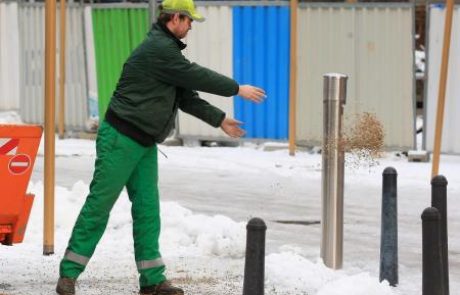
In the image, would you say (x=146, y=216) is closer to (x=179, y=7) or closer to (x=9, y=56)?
(x=179, y=7)

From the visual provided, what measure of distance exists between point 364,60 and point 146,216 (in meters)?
8.34

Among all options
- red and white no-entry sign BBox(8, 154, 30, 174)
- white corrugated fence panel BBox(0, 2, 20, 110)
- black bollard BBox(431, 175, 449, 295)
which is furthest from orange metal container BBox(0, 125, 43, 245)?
white corrugated fence panel BBox(0, 2, 20, 110)

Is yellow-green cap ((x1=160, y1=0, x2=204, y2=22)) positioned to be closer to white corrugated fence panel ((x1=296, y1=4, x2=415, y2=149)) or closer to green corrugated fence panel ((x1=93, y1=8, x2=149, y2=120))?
white corrugated fence panel ((x1=296, y1=4, x2=415, y2=149))

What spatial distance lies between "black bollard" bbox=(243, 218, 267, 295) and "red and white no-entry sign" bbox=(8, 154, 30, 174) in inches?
80.3

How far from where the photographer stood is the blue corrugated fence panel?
16281 millimetres

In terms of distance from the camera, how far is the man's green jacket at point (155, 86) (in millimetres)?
7641

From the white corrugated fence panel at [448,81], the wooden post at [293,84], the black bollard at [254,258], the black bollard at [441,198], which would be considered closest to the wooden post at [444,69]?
the white corrugated fence panel at [448,81]

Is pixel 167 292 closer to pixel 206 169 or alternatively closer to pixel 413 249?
pixel 413 249

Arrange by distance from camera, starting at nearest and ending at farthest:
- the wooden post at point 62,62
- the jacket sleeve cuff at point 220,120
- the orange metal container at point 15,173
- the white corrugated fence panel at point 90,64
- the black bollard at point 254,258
Result: the black bollard at point 254,258
the orange metal container at point 15,173
the jacket sleeve cuff at point 220,120
the wooden post at point 62,62
the white corrugated fence panel at point 90,64

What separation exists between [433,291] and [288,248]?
9.76 ft

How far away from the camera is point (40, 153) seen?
53.7 ft

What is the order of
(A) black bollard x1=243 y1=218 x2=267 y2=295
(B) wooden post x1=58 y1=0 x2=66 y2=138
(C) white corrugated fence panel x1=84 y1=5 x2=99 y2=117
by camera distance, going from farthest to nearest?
1. (C) white corrugated fence panel x1=84 y1=5 x2=99 y2=117
2. (B) wooden post x1=58 y1=0 x2=66 y2=138
3. (A) black bollard x1=243 y1=218 x2=267 y2=295

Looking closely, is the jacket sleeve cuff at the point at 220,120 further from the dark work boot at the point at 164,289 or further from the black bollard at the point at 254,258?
the black bollard at the point at 254,258

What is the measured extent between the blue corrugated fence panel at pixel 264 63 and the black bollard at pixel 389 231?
26.0 ft
